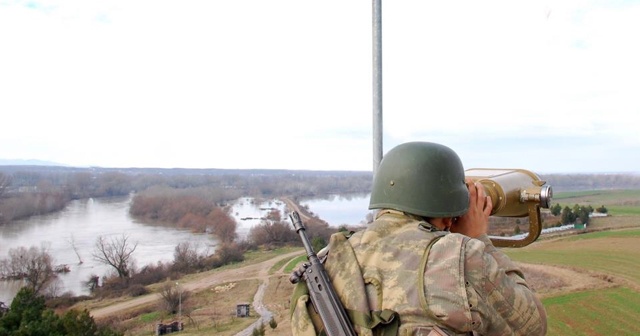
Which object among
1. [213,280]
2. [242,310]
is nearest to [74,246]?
[213,280]

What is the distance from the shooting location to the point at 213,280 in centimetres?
2258

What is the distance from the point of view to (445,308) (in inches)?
46.1

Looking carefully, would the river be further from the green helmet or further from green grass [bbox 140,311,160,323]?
the green helmet

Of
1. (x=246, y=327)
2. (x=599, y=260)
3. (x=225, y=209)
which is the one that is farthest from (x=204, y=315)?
(x=225, y=209)

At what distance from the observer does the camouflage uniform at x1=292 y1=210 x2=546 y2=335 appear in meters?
1.19

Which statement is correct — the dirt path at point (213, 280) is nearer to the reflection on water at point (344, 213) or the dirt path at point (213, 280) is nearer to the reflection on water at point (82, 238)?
the reflection on water at point (344, 213)

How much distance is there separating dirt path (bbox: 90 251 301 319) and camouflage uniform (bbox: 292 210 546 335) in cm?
1905

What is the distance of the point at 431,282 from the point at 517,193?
0.71 metres

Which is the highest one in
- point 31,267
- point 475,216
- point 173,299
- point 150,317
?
point 475,216

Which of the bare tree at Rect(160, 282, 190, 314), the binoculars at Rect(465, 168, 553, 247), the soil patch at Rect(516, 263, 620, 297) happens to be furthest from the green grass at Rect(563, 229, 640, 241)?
the bare tree at Rect(160, 282, 190, 314)

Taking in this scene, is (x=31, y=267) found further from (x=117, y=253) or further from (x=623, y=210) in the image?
(x=623, y=210)

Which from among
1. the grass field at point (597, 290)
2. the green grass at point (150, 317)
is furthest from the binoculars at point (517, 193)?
the green grass at point (150, 317)

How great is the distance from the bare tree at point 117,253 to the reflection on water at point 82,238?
1.41 feet

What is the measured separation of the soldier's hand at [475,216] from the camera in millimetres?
1491
